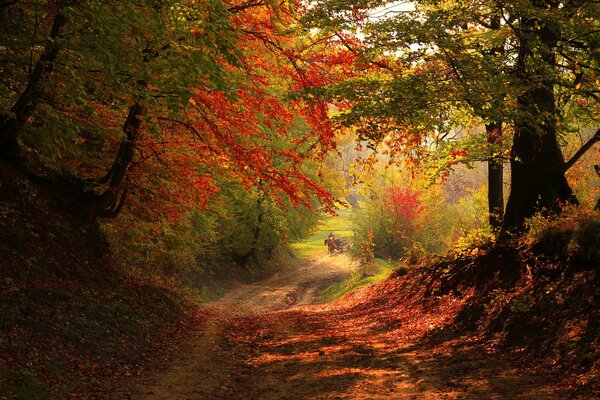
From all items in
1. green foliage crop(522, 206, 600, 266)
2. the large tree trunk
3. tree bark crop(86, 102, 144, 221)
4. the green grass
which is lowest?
the green grass

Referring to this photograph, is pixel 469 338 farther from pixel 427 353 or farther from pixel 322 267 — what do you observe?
pixel 322 267

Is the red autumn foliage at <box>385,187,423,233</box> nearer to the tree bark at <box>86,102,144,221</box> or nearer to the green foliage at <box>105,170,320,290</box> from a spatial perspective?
the green foliage at <box>105,170,320,290</box>

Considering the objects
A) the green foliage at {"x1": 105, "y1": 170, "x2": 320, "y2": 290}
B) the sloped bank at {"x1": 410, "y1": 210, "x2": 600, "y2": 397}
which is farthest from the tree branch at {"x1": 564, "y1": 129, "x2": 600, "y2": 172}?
the green foliage at {"x1": 105, "y1": 170, "x2": 320, "y2": 290}

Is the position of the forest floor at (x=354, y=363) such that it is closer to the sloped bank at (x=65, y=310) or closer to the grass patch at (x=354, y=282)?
the sloped bank at (x=65, y=310)

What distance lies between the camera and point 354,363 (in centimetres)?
1009

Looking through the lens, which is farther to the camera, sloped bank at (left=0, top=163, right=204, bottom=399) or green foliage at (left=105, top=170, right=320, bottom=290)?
green foliage at (left=105, top=170, right=320, bottom=290)

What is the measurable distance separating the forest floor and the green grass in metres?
25.8

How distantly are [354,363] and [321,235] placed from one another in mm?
77765

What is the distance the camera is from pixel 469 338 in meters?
10.9

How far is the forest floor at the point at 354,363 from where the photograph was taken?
7.91 metres

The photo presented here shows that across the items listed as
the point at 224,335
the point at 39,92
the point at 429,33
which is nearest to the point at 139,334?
the point at 224,335

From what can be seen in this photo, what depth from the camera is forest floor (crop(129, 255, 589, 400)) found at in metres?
7.91

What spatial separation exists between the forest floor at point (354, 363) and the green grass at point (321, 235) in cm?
2584

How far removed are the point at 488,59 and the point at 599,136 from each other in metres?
4.56
